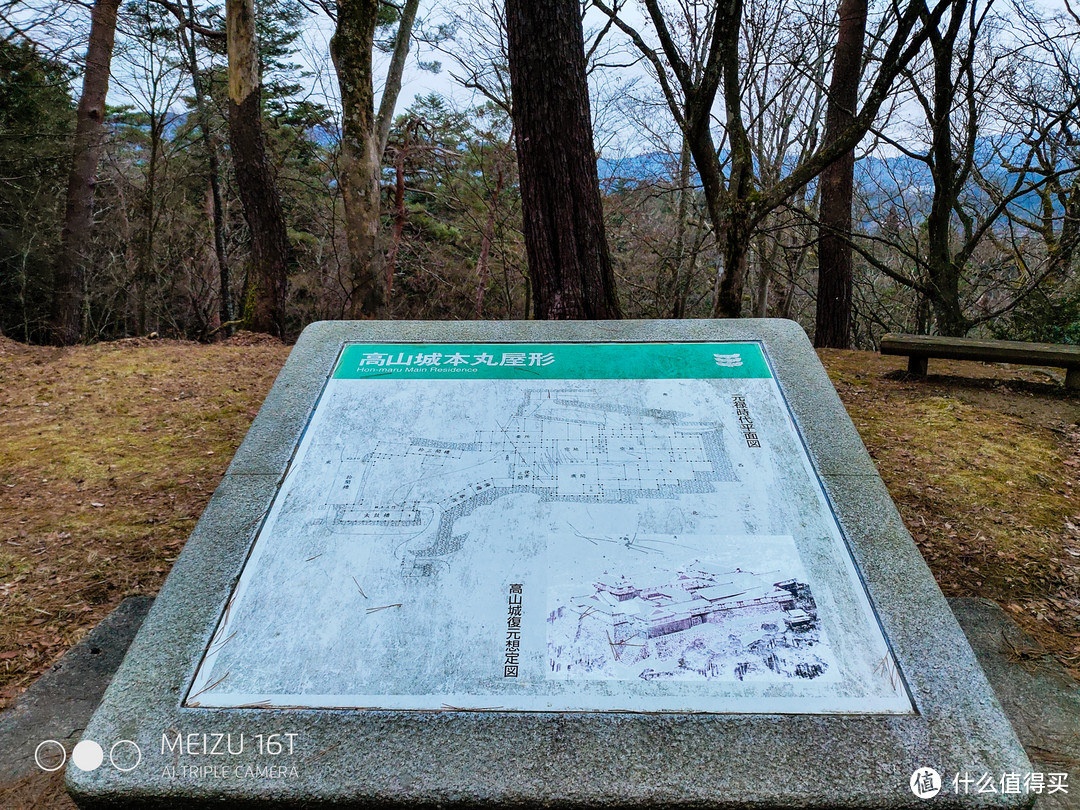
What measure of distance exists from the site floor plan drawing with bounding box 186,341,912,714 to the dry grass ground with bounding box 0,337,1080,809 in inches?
33.7

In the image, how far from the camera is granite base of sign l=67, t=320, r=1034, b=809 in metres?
1.44

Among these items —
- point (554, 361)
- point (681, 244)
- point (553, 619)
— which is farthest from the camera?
point (681, 244)

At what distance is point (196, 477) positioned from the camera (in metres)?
3.51

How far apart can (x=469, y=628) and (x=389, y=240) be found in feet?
49.8

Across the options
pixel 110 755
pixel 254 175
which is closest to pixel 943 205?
pixel 254 175

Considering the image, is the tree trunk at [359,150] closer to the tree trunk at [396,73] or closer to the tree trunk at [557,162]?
the tree trunk at [396,73]

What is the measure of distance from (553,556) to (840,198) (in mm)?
7323

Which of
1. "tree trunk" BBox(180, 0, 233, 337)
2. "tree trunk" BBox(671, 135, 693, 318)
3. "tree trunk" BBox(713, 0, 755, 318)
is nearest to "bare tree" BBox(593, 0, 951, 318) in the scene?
"tree trunk" BBox(713, 0, 755, 318)

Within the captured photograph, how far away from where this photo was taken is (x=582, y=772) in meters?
1.43

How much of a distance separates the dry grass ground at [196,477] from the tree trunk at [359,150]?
2.27m

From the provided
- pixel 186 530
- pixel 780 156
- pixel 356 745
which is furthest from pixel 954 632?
pixel 780 156

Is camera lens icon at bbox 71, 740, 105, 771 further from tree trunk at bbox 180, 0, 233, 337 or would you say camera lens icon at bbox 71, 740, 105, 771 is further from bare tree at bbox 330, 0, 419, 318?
tree trunk at bbox 180, 0, 233, 337

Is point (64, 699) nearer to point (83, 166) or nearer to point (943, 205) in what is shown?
point (943, 205)

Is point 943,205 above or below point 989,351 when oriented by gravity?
above
